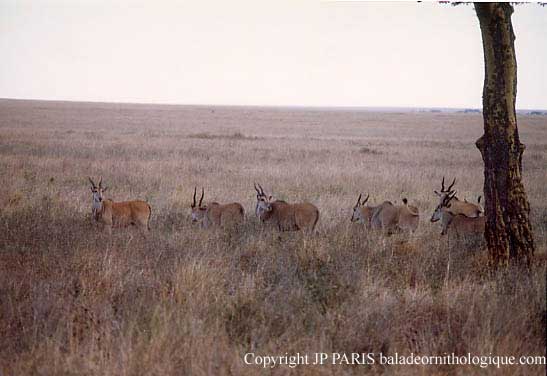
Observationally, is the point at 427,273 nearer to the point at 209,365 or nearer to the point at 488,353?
the point at 488,353

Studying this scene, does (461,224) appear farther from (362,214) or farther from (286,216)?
(286,216)

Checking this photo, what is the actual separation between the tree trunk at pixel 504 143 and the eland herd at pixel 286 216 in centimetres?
238

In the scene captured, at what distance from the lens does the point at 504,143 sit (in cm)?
752

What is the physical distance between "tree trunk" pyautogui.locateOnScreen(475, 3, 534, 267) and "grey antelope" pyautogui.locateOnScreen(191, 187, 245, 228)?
5.18 m

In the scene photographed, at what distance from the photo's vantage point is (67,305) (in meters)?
5.89

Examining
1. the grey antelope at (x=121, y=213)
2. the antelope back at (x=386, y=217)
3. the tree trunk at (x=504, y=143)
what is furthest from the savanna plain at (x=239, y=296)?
the antelope back at (x=386, y=217)

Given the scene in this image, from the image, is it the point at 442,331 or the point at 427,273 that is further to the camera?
the point at 427,273

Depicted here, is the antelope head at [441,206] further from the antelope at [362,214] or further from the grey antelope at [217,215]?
the grey antelope at [217,215]

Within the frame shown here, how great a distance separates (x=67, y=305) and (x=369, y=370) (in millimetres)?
3323

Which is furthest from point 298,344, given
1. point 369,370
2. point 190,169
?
point 190,169

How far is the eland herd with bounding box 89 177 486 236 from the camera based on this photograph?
10.5 m

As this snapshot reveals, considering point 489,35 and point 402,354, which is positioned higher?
point 489,35

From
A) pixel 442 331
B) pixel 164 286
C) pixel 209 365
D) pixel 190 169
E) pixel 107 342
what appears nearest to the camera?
pixel 209 365

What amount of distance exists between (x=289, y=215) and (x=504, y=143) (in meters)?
4.75
